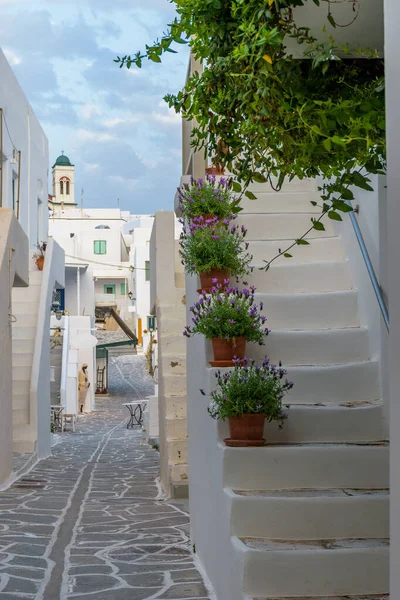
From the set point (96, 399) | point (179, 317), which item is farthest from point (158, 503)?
point (96, 399)

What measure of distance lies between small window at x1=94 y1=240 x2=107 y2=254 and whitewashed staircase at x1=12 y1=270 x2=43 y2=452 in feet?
136

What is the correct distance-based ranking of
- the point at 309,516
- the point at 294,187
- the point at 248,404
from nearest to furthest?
the point at 309,516 < the point at 248,404 < the point at 294,187

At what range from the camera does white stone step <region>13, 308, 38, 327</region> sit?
57.0 ft

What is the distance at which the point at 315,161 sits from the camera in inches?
148

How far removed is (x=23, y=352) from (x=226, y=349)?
11.8m

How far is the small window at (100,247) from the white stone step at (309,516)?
56.2 metres

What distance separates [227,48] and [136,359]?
147 ft

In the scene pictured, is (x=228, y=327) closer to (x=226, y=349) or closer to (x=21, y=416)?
(x=226, y=349)

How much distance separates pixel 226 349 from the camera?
5.60 meters

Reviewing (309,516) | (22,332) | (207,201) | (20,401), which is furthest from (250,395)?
(22,332)

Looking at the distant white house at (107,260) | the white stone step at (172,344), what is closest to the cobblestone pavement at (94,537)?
the white stone step at (172,344)

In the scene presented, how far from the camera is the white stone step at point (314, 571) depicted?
425 centimetres

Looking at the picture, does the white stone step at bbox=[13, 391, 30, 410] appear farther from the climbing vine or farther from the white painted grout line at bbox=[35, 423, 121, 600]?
the climbing vine

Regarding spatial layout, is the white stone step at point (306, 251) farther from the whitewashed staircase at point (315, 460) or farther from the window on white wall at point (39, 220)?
the window on white wall at point (39, 220)
